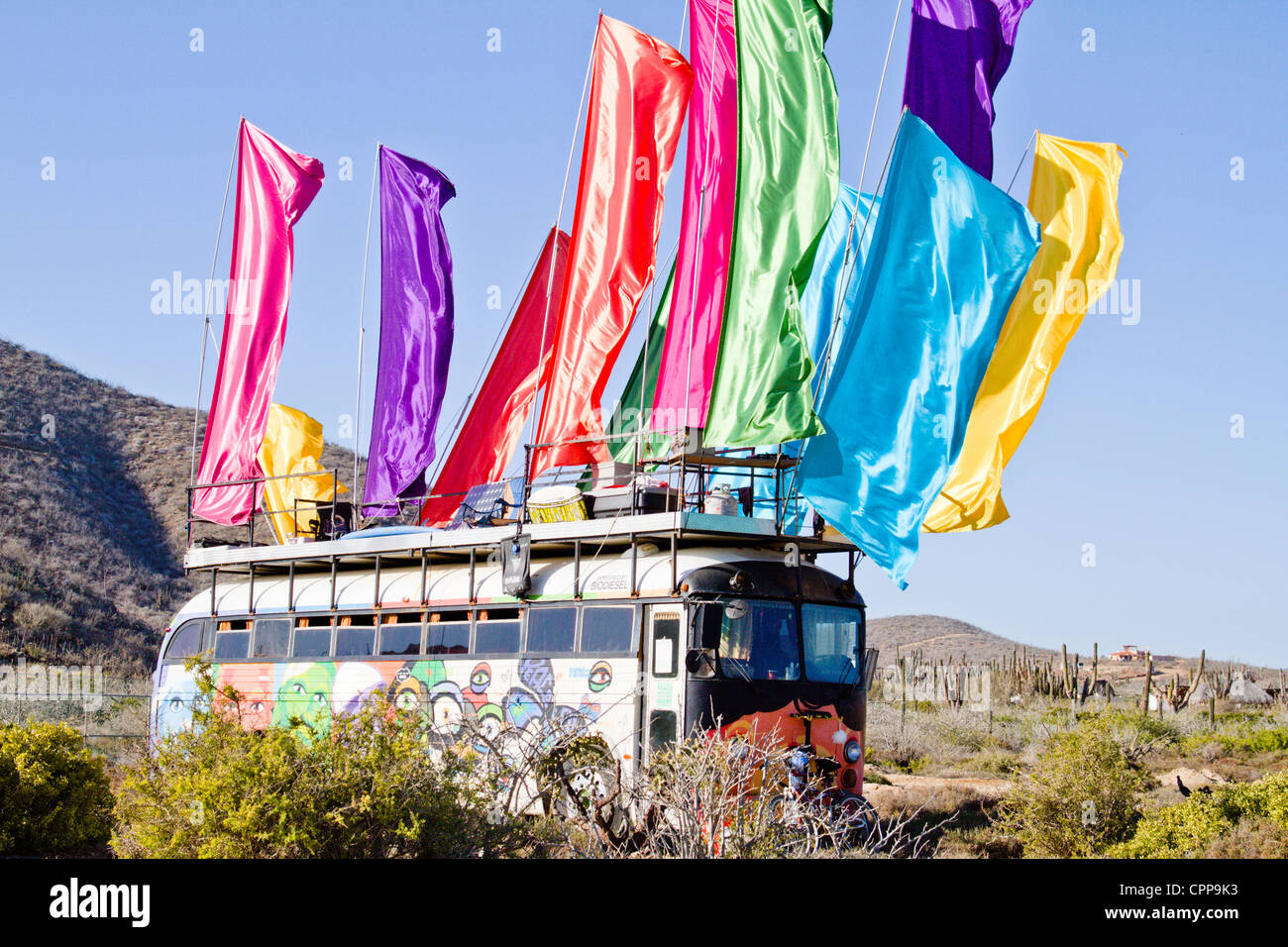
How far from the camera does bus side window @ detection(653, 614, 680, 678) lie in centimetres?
1223

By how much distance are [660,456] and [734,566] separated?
227cm

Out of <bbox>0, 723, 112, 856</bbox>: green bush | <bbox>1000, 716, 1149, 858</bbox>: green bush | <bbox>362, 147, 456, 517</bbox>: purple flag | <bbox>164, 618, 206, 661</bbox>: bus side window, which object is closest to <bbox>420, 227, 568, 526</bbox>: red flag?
<bbox>362, 147, 456, 517</bbox>: purple flag

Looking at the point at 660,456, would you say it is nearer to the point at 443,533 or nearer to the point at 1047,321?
the point at 443,533

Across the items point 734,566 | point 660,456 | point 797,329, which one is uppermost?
point 797,329

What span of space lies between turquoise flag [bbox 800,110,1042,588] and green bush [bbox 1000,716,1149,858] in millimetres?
3056

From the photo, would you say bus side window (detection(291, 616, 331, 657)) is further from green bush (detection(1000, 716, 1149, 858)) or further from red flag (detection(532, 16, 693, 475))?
green bush (detection(1000, 716, 1149, 858))

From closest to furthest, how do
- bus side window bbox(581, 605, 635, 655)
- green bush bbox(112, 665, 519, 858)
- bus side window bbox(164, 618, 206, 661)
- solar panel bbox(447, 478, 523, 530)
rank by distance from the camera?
1. green bush bbox(112, 665, 519, 858)
2. bus side window bbox(581, 605, 635, 655)
3. solar panel bbox(447, 478, 523, 530)
4. bus side window bbox(164, 618, 206, 661)

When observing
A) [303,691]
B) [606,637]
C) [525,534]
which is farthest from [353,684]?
[606,637]

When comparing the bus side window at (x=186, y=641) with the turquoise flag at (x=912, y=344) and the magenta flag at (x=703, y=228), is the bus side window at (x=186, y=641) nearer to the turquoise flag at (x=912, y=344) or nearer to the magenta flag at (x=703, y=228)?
the magenta flag at (x=703, y=228)

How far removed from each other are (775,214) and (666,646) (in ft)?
15.5
